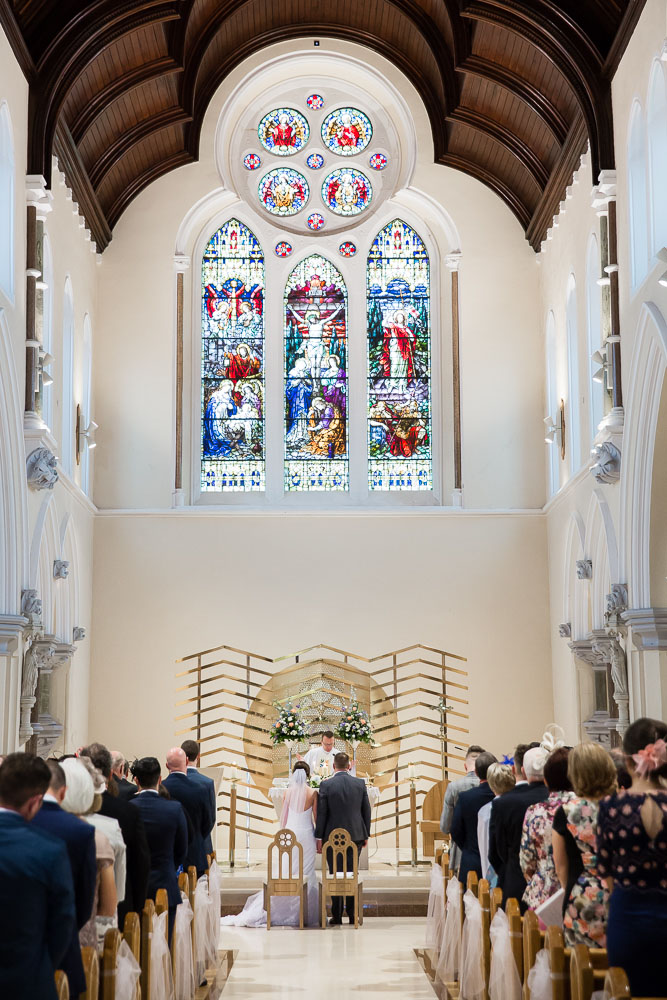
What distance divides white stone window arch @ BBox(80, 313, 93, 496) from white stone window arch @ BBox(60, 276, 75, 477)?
77cm

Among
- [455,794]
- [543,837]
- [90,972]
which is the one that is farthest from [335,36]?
[90,972]

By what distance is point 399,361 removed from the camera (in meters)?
18.4

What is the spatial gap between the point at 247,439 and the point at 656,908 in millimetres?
13910

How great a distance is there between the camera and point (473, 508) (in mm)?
17734

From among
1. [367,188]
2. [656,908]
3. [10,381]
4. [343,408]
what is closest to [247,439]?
[343,408]

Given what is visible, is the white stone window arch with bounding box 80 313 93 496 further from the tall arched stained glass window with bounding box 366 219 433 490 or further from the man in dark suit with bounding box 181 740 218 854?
the man in dark suit with bounding box 181 740 218 854

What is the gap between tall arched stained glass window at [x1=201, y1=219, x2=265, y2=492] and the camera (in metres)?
18.1

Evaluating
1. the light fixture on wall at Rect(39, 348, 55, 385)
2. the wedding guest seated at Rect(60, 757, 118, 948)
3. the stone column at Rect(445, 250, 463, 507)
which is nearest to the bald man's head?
the wedding guest seated at Rect(60, 757, 118, 948)

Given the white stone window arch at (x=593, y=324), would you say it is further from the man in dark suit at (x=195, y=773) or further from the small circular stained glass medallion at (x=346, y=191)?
the man in dark suit at (x=195, y=773)

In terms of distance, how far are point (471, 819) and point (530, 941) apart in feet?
9.28

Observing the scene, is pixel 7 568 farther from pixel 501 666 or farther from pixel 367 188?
pixel 367 188

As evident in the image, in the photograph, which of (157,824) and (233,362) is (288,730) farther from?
(157,824)

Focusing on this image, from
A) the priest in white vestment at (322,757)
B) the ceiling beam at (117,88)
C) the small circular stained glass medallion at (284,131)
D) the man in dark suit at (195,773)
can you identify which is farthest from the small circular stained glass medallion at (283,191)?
the man in dark suit at (195,773)

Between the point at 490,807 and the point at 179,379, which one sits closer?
the point at 490,807
